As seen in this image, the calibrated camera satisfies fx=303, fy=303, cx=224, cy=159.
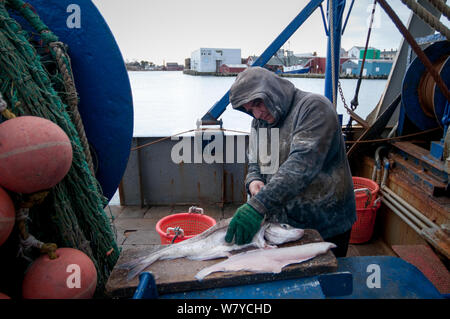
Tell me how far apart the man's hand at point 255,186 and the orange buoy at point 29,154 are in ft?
5.41

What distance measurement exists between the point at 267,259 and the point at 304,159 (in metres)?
0.72

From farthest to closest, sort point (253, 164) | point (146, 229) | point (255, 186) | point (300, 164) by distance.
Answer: point (146, 229) < point (253, 164) < point (255, 186) < point (300, 164)

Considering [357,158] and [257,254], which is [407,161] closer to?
[357,158]

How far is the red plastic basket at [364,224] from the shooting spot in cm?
440

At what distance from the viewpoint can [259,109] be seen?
237cm

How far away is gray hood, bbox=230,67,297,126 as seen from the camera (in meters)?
2.23

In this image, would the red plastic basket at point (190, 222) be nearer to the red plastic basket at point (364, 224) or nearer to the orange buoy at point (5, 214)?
the red plastic basket at point (364, 224)

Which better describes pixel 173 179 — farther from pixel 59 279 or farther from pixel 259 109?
pixel 59 279

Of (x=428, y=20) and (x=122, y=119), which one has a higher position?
(x=428, y=20)

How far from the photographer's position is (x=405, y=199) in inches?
165

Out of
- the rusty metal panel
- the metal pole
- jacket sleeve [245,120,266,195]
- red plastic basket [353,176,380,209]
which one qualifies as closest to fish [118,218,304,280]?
jacket sleeve [245,120,266,195]

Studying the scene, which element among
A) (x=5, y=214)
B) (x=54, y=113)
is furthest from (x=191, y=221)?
(x=5, y=214)

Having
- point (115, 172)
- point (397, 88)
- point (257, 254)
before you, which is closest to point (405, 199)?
point (397, 88)

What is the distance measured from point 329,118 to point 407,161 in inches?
120
